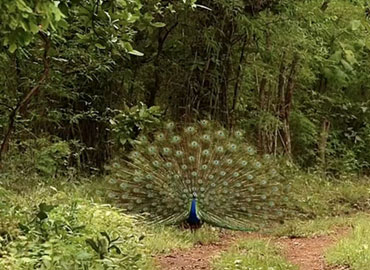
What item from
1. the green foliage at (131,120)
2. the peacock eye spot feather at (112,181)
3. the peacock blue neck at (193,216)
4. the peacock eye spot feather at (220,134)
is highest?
the green foliage at (131,120)

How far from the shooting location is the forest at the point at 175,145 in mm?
4270

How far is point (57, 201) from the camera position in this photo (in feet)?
18.5

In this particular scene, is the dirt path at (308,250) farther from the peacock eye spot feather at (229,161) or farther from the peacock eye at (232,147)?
the peacock eye at (232,147)

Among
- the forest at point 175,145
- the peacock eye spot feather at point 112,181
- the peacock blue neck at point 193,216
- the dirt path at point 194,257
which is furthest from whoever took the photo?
the peacock eye spot feather at point 112,181

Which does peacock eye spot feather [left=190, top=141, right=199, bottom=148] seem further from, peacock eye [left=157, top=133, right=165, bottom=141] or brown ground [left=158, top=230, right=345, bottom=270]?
brown ground [left=158, top=230, right=345, bottom=270]

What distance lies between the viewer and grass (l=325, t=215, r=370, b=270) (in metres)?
5.01

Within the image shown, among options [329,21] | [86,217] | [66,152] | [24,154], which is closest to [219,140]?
[66,152]

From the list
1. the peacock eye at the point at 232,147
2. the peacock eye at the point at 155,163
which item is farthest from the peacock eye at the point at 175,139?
the peacock eye at the point at 232,147

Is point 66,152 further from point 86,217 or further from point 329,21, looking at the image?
point 329,21

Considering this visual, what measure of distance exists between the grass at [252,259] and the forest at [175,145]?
26 mm

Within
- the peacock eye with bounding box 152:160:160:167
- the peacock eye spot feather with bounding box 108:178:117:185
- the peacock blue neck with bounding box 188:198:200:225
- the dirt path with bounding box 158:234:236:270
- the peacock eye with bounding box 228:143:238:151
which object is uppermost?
the peacock eye with bounding box 228:143:238:151

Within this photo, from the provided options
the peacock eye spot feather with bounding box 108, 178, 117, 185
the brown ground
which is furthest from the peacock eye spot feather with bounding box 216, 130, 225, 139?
the peacock eye spot feather with bounding box 108, 178, 117, 185

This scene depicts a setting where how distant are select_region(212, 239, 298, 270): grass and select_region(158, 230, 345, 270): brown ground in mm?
128

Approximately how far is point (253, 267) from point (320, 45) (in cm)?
564
